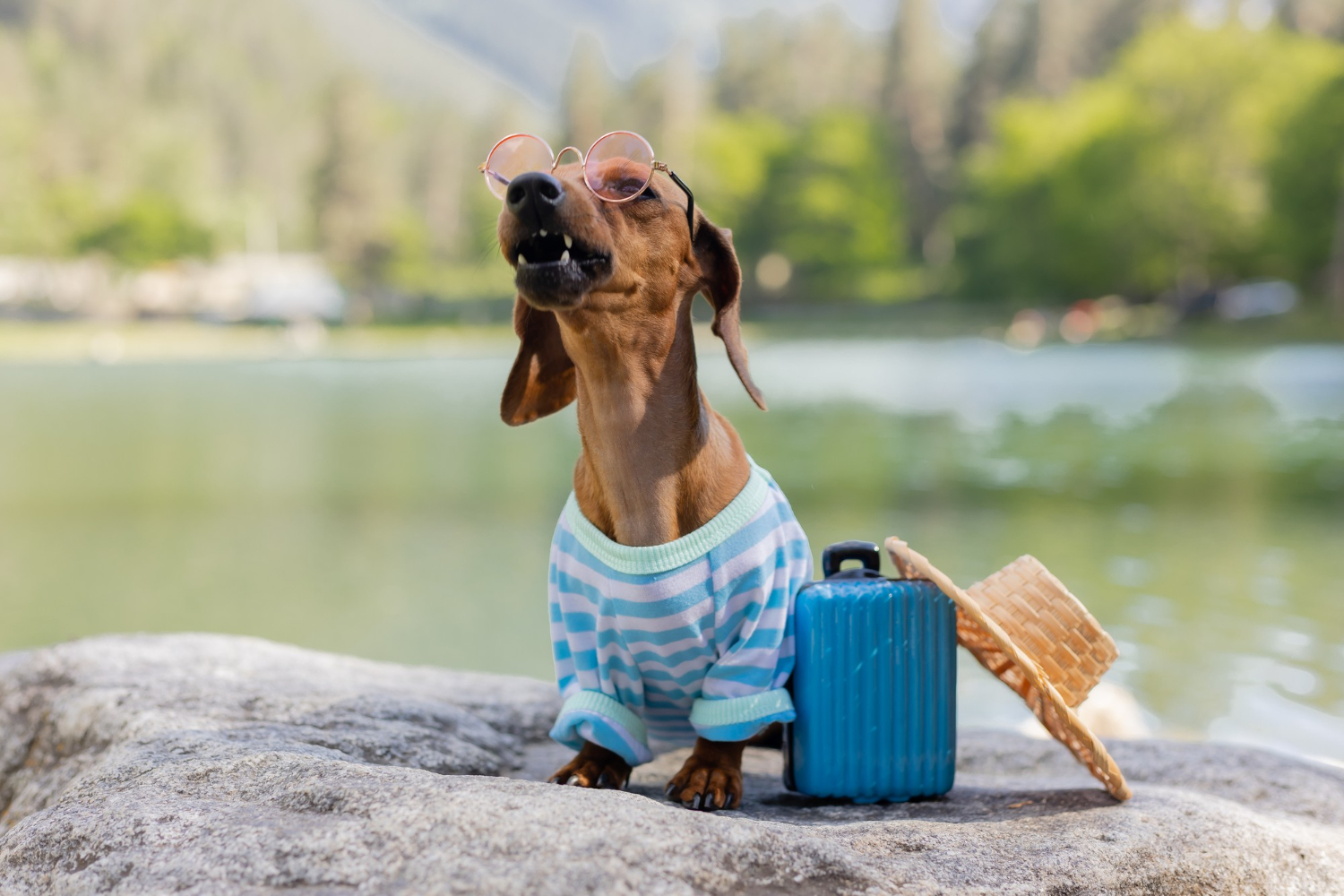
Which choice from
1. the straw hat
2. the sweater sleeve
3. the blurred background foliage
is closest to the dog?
the sweater sleeve

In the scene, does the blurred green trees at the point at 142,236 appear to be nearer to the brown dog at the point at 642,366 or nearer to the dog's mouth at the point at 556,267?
the brown dog at the point at 642,366

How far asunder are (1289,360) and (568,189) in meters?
30.3

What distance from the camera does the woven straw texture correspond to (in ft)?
9.14

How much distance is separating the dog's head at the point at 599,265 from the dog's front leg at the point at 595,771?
825 mm

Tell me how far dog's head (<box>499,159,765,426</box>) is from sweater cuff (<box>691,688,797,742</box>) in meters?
0.68

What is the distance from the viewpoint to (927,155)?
65.6 metres

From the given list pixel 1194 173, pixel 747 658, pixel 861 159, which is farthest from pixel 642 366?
pixel 861 159

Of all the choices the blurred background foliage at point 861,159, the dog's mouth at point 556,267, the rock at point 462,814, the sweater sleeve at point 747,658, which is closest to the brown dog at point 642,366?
the dog's mouth at point 556,267

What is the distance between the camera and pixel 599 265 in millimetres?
2482

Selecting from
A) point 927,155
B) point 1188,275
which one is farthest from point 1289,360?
point 927,155

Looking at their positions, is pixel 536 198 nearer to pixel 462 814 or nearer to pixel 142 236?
pixel 462 814

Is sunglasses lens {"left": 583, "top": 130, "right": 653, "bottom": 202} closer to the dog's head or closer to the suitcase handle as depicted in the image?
the dog's head

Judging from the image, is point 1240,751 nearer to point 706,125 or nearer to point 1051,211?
point 1051,211

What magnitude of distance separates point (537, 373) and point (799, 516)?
791cm
